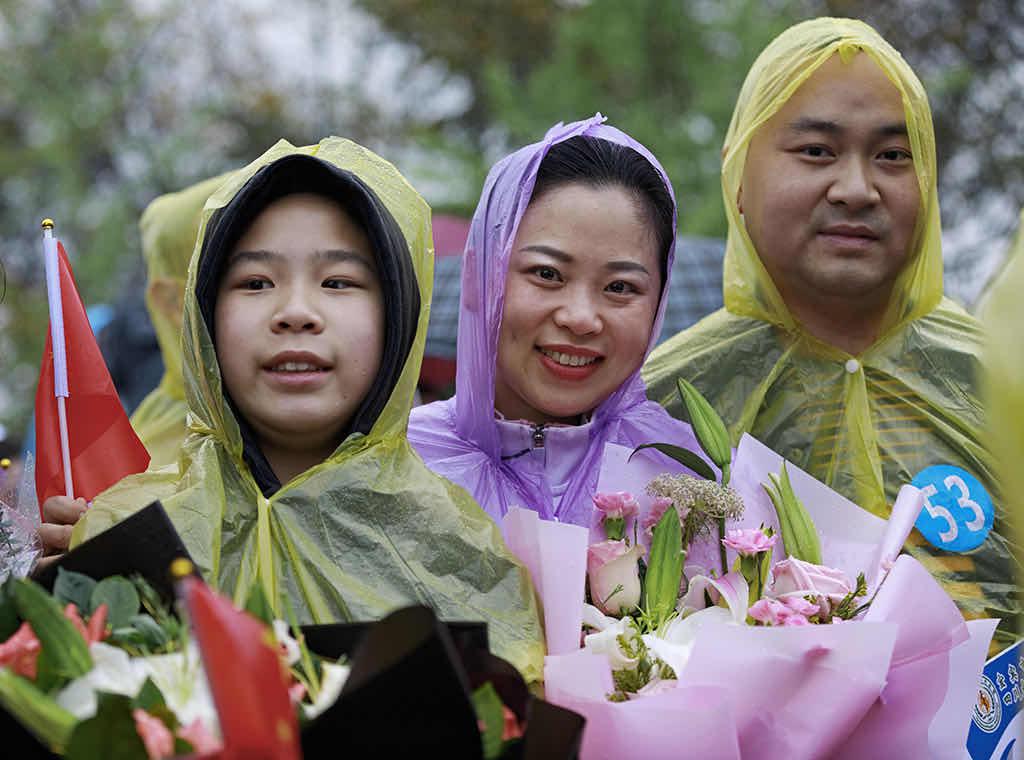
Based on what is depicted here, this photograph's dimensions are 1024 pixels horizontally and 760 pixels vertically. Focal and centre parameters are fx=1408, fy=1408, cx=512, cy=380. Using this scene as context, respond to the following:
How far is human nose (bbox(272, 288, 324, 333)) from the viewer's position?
2.55 meters

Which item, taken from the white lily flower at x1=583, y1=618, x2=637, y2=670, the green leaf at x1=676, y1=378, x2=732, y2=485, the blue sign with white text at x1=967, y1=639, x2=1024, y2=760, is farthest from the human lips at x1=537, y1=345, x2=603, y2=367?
the blue sign with white text at x1=967, y1=639, x2=1024, y2=760

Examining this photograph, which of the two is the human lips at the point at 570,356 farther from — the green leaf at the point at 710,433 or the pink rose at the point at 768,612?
the pink rose at the point at 768,612

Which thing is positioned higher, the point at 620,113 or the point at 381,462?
the point at 620,113

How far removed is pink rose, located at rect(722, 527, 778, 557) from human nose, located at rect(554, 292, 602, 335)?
0.59m

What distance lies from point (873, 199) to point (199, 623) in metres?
2.32

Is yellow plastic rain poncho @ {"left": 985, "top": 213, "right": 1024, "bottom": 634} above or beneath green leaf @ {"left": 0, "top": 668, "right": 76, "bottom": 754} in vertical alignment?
above

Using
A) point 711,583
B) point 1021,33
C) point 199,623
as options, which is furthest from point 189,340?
point 1021,33

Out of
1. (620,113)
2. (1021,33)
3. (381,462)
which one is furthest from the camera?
(1021,33)

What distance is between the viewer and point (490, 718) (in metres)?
1.77

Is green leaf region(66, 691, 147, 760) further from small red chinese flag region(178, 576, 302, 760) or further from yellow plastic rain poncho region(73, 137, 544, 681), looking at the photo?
yellow plastic rain poncho region(73, 137, 544, 681)

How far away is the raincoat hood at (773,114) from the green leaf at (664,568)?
1106mm

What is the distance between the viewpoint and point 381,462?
2.62 meters

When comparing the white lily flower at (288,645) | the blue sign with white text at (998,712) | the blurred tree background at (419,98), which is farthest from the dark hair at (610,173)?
the blurred tree background at (419,98)

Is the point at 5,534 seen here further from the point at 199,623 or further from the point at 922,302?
the point at 922,302
